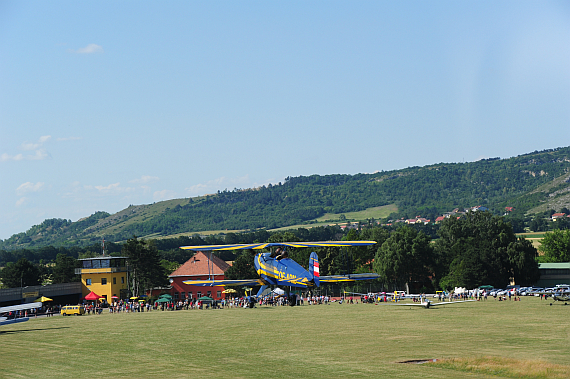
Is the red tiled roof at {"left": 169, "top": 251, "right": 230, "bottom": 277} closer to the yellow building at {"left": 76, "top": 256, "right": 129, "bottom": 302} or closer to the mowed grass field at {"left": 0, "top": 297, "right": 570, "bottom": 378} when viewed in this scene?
the yellow building at {"left": 76, "top": 256, "right": 129, "bottom": 302}

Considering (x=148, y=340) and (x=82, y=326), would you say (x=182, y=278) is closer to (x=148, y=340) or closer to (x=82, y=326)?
(x=82, y=326)

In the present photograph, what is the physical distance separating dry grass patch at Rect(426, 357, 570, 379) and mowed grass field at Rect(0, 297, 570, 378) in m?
0.03

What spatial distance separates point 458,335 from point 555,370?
961 centimetres

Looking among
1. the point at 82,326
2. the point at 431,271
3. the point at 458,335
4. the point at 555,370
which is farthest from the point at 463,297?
the point at 555,370

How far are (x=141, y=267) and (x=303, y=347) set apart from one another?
6176 cm

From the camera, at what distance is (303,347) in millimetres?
26719

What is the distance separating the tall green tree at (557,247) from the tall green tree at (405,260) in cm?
2988

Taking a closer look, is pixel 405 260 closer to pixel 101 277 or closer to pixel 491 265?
pixel 491 265

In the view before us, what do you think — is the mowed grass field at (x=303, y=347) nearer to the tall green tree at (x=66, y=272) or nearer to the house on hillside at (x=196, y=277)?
the house on hillside at (x=196, y=277)

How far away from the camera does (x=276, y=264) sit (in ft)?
158

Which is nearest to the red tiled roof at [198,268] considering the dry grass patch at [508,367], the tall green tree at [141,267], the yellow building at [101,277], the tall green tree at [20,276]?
the tall green tree at [141,267]

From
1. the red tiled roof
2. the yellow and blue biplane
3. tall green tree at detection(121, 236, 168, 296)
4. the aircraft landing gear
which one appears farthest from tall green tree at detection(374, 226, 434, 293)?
tall green tree at detection(121, 236, 168, 296)

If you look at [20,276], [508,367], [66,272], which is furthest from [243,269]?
[508,367]

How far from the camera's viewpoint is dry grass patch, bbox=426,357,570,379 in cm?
1942
